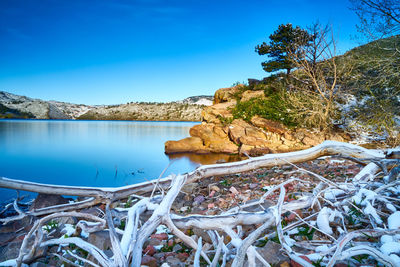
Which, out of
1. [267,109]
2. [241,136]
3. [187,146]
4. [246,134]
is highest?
[267,109]

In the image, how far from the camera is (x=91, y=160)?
13.8 m

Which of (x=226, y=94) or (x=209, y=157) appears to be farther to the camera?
(x=226, y=94)

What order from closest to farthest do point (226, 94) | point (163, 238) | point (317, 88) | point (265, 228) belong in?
point (265, 228) → point (163, 238) → point (317, 88) → point (226, 94)

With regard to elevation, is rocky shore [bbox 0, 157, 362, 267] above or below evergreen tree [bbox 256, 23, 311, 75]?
below

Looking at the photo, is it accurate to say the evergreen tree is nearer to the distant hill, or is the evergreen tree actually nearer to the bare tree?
the bare tree

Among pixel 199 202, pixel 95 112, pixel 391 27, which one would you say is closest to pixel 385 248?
pixel 199 202

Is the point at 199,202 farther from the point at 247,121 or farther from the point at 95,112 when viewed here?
the point at 95,112

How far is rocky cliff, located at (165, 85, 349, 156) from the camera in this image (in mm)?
13266

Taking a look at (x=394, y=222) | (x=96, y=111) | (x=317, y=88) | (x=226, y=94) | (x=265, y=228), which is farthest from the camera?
(x=96, y=111)

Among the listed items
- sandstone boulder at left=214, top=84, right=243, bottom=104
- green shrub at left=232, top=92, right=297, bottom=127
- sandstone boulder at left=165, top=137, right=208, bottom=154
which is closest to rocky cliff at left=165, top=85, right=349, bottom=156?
sandstone boulder at left=165, top=137, right=208, bottom=154

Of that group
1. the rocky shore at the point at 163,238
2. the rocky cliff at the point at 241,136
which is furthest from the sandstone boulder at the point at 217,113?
the rocky shore at the point at 163,238

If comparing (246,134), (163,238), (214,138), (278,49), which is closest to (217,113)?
(214,138)

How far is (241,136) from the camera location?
14.5m

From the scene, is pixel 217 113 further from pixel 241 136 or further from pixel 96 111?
pixel 96 111
